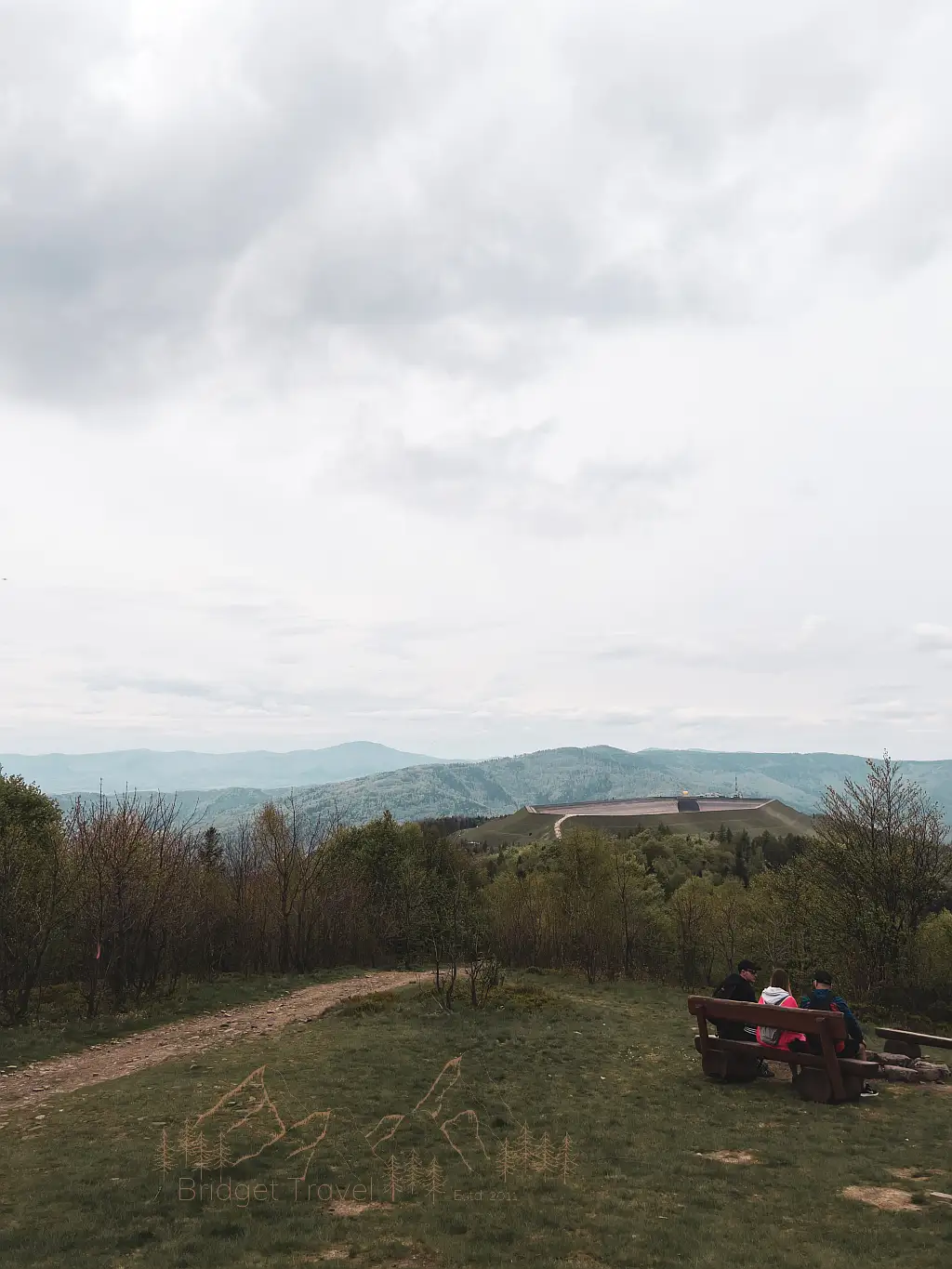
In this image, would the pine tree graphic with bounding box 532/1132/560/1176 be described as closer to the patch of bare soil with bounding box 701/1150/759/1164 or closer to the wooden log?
the patch of bare soil with bounding box 701/1150/759/1164

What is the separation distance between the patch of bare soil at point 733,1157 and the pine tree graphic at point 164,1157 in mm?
7248

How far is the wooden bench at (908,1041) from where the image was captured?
1484cm

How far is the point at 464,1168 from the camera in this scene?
400 inches

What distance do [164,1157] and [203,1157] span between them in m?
0.56

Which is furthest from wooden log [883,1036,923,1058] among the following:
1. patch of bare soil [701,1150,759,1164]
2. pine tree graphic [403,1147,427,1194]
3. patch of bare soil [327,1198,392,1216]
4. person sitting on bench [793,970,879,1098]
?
patch of bare soil [327,1198,392,1216]

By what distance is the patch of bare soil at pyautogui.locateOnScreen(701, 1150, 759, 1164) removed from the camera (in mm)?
10312

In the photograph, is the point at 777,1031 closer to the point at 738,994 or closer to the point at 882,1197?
the point at 738,994

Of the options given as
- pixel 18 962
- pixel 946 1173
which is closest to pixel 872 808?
pixel 946 1173

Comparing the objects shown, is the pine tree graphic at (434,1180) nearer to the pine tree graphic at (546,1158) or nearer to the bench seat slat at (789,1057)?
the pine tree graphic at (546,1158)

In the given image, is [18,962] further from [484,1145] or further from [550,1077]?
[484,1145]

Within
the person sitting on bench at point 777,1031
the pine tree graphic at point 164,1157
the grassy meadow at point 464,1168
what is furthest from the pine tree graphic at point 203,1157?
the person sitting on bench at point 777,1031

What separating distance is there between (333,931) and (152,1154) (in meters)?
34.7

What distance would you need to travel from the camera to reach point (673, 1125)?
1202cm

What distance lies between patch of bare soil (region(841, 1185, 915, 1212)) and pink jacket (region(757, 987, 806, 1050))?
5035 millimetres
